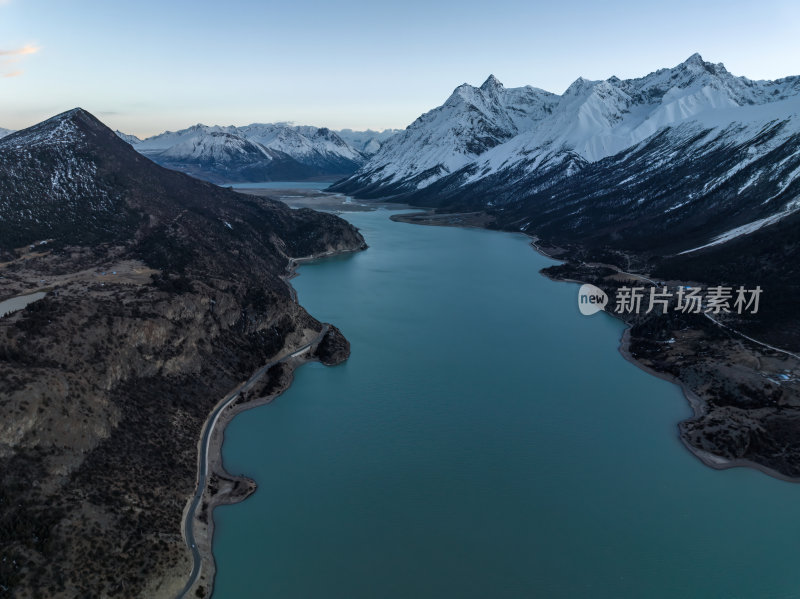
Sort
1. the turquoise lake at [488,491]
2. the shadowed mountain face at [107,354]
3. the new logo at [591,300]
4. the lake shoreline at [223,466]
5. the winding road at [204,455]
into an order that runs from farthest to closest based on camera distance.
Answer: the new logo at [591,300] → the lake shoreline at [223,466] → the winding road at [204,455] → the turquoise lake at [488,491] → the shadowed mountain face at [107,354]

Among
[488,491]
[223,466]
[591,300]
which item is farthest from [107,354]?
[591,300]

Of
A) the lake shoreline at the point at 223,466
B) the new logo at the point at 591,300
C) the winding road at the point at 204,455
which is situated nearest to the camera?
the winding road at the point at 204,455

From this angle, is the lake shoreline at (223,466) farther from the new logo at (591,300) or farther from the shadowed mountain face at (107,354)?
the new logo at (591,300)

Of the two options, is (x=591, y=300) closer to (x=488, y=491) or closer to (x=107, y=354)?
(x=488, y=491)

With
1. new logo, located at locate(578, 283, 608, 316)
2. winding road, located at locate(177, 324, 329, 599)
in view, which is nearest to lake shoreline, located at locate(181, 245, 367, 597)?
winding road, located at locate(177, 324, 329, 599)

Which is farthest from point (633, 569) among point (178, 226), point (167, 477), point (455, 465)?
point (178, 226)

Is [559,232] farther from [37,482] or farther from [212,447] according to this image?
[37,482]

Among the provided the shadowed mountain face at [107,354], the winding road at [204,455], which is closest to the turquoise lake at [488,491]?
the winding road at [204,455]

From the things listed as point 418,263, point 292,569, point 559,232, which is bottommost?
point 292,569

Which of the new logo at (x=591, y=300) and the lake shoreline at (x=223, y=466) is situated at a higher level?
the new logo at (x=591, y=300)
